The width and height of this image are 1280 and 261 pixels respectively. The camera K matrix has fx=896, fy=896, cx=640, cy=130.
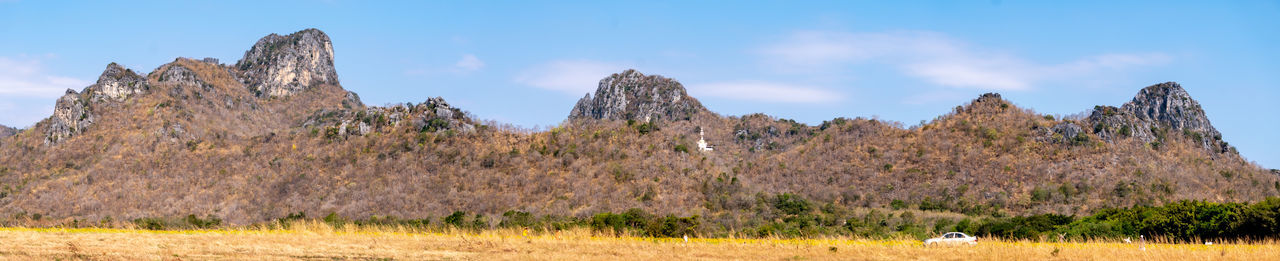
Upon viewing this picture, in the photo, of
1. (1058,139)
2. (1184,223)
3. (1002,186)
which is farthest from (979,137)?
(1184,223)

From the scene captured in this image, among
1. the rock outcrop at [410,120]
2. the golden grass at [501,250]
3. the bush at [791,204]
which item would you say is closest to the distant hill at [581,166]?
the rock outcrop at [410,120]

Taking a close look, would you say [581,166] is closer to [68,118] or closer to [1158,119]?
[68,118]

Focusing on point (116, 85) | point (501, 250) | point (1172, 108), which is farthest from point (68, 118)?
point (1172, 108)

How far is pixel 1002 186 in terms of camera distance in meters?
104

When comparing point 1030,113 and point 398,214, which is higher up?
point 1030,113

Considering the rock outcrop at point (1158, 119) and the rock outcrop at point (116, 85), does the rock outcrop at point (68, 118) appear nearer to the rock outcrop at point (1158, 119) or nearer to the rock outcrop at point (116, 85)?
the rock outcrop at point (116, 85)

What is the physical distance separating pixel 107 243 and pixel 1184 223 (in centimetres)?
5047

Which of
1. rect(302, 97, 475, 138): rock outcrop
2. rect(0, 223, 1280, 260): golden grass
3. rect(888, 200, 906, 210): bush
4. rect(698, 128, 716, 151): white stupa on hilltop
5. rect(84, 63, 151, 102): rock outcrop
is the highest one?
rect(84, 63, 151, 102): rock outcrop

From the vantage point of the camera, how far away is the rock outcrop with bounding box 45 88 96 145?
445 feet

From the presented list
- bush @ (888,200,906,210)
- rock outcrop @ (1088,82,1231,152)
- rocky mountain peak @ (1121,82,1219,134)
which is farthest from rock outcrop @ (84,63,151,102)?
rocky mountain peak @ (1121,82,1219,134)

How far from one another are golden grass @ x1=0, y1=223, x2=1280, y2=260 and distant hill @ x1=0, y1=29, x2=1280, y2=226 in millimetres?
52975

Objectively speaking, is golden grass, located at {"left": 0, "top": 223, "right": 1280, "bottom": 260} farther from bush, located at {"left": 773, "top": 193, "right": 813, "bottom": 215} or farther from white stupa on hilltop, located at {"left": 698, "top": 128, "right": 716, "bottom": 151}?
white stupa on hilltop, located at {"left": 698, "top": 128, "right": 716, "bottom": 151}

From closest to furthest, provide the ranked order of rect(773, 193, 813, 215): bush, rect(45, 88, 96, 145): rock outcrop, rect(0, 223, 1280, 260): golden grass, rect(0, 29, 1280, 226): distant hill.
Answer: rect(0, 223, 1280, 260): golden grass, rect(773, 193, 813, 215): bush, rect(0, 29, 1280, 226): distant hill, rect(45, 88, 96, 145): rock outcrop

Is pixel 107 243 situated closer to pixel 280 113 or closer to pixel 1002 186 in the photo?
pixel 1002 186
